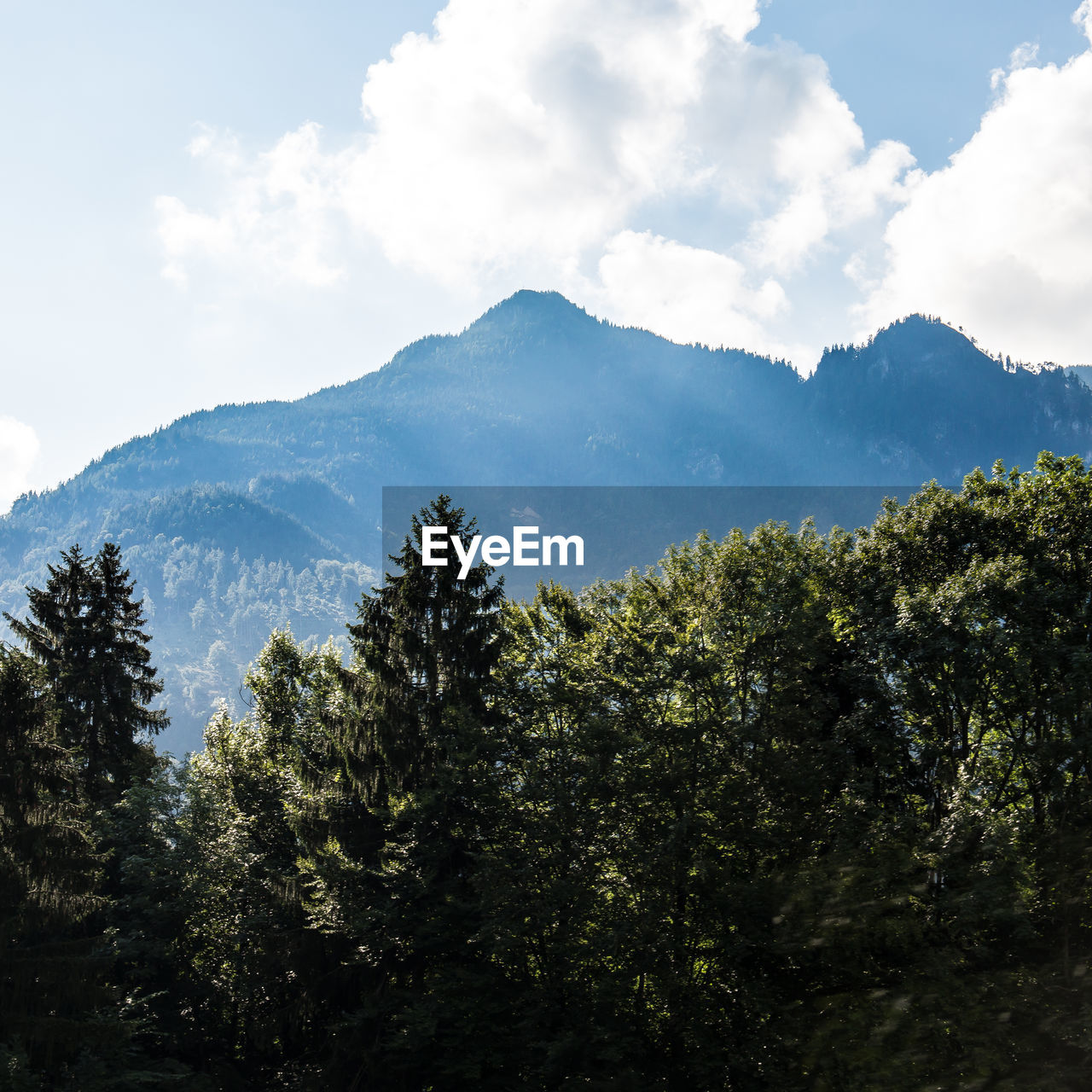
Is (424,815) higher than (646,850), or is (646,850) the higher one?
(424,815)

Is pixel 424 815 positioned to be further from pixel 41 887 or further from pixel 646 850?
pixel 41 887

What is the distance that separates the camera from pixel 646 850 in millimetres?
18031

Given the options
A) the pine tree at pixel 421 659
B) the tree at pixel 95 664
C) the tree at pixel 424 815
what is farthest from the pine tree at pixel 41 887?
the tree at pixel 95 664

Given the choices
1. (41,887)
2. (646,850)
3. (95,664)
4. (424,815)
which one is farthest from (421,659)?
(95,664)

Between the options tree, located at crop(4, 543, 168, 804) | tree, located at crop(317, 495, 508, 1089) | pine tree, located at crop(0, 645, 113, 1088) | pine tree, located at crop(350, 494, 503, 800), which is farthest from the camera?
tree, located at crop(4, 543, 168, 804)

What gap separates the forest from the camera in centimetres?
1520

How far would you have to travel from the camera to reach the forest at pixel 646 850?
49.9 feet

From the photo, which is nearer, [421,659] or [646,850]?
[646,850]

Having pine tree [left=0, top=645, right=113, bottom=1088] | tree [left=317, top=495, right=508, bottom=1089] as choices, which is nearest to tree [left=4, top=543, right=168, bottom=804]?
pine tree [left=0, top=645, right=113, bottom=1088]

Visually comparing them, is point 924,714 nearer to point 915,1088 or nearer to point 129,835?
point 915,1088

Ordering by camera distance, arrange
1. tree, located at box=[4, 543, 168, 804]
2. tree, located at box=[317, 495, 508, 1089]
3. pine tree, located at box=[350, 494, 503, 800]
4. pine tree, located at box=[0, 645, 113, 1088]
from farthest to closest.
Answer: tree, located at box=[4, 543, 168, 804] → pine tree, located at box=[350, 494, 503, 800] → tree, located at box=[317, 495, 508, 1089] → pine tree, located at box=[0, 645, 113, 1088]

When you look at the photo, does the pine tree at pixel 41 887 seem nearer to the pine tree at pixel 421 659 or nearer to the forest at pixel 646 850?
the forest at pixel 646 850

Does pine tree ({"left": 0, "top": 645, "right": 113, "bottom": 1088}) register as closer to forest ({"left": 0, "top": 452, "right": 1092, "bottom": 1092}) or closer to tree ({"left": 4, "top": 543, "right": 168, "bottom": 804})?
forest ({"left": 0, "top": 452, "right": 1092, "bottom": 1092})

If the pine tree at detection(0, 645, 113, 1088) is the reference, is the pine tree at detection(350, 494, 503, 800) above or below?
above
